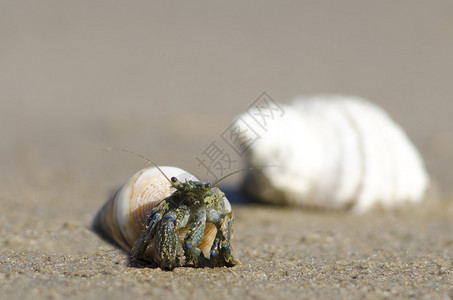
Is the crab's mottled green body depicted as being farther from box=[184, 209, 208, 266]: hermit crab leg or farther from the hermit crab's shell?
the hermit crab's shell

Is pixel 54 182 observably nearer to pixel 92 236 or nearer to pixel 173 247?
pixel 92 236

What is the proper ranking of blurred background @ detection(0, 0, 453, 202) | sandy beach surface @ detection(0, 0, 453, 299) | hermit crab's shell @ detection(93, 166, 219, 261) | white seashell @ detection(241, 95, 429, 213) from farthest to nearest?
blurred background @ detection(0, 0, 453, 202)
white seashell @ detection(241, 95, 429, 213)
hermit crab's shell @ detection(93, 166, 219, 261)
sandy beach surface @ detection(0, 0, 453, 299)

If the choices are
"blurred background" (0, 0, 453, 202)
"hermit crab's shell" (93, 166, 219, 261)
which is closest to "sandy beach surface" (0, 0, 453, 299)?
"blurred background" (0, 0, 453, 202)

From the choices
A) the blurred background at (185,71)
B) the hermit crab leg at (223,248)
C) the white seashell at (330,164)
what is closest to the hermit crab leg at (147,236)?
the hermit crab leg at (223,248)

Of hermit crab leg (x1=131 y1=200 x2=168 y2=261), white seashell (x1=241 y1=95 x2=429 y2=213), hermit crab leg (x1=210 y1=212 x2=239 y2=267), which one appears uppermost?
white seashell (x1=241 y1=95 x2=429 y2=213)

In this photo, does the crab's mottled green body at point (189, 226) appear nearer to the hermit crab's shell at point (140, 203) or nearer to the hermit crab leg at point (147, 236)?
the hermit crab leg at point (147, 236)

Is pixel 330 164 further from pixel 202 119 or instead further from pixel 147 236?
pixel 202 119

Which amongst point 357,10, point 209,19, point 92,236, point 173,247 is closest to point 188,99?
point 209,19

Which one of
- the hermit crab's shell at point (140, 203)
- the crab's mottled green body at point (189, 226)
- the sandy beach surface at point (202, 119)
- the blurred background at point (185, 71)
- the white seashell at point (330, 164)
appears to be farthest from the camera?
the blurred background at point (185, 71)
